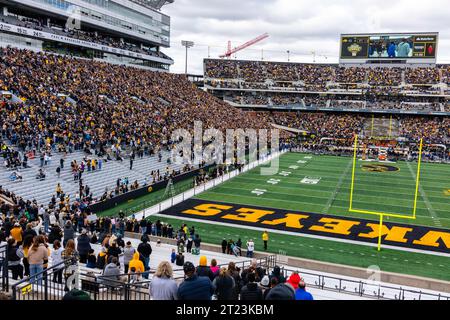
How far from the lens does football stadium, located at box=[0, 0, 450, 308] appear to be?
747cm

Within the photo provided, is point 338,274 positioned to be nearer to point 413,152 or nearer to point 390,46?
point 413,152

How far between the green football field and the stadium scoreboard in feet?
93.7

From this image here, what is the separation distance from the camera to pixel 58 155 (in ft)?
74.2

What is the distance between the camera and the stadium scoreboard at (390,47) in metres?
58.2

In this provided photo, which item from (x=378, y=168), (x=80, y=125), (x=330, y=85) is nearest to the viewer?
(x=80, y=125)

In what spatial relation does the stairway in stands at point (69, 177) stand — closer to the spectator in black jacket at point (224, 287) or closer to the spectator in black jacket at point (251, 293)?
the spectator in black jacket at point (224, 287)

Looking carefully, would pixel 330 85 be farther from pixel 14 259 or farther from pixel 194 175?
pixel 14 259

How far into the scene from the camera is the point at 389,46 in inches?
2345

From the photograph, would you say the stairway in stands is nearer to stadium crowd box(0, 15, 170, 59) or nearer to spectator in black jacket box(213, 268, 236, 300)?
spectator in black jacket box(213, 268, 236, 300)

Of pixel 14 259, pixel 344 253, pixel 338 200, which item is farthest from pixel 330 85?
pixel 14 259

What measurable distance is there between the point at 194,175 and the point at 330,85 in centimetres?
4105

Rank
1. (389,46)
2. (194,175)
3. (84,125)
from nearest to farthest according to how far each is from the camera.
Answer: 1. (84,125)
2. (194,175)
3. (389,46)

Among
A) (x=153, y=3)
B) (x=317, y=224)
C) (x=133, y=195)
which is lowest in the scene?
(x=317, y=224)

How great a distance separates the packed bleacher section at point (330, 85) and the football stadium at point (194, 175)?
0.39 m
